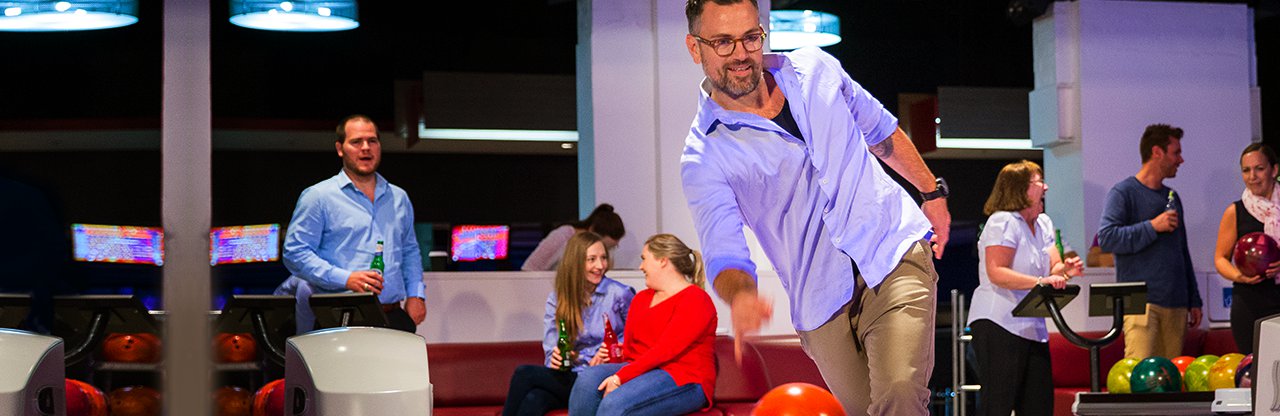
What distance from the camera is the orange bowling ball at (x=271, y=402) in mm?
2996

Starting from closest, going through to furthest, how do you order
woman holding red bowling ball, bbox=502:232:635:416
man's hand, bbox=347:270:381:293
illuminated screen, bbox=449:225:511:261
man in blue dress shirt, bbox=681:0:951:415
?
man in blue dress shirt, bbox=681:0:951:415, man's hand, bbox=347:270:381:293, woman holding red bowling ball, bbox=502:232:635:416, illuminated screen, bbox=449:225:511:261

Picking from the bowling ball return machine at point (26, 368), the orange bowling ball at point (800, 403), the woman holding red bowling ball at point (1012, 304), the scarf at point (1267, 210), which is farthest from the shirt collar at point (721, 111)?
the scarf at point (1267, 210)

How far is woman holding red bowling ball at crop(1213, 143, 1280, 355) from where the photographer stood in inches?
229

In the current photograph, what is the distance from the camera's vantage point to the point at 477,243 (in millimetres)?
9625

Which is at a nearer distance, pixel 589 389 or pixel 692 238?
pixel 589 389

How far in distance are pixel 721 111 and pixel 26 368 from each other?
4.42ft

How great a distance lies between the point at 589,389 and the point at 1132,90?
4650 mm

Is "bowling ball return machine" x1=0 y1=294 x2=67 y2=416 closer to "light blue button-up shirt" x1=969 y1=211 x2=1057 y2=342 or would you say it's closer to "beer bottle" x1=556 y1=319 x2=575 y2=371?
"beer bottle" x1=556 y1=319 x2=575 y2=371

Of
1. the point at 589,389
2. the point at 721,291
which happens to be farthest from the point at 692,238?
the point at 721,291

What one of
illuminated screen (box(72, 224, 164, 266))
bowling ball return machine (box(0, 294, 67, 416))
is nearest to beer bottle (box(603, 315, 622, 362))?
bowling ball return machine (box(0, 294, 67, 416))

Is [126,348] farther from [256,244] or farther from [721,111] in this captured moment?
[256,244]

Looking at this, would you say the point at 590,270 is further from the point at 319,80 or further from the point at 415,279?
the point at 319,80

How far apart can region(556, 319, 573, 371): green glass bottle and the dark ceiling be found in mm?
6323

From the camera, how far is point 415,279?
5.07 meters
